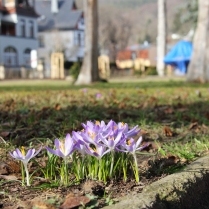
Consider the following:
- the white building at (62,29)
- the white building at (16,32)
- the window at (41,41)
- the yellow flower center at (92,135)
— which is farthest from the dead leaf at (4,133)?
the window at (41,41)

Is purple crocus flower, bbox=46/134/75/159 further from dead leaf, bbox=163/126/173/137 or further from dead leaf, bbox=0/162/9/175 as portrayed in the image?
dead leaf, bbox=163/126/173/137

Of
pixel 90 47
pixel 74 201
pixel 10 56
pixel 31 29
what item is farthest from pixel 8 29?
pixel 74 201

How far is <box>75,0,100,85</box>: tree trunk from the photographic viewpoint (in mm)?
15914

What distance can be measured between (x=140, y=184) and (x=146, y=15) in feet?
388

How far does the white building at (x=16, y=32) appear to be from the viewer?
51.0 m

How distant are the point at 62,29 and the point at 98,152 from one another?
60804mm

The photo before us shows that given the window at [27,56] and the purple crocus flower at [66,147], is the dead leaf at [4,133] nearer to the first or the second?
the purple crocus flower at [66,147]

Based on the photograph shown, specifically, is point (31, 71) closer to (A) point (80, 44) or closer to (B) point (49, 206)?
(A) point (80, 44)

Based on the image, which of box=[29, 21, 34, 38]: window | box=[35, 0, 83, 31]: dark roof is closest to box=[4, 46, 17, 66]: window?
box=[29, 21, 34, 38]: window

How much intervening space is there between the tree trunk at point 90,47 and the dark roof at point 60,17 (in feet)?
150

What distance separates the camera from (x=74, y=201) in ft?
5.13

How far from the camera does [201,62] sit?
13953 mm

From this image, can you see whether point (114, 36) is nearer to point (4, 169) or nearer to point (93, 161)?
point (4, 169)

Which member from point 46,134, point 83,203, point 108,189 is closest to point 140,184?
point 108,189
